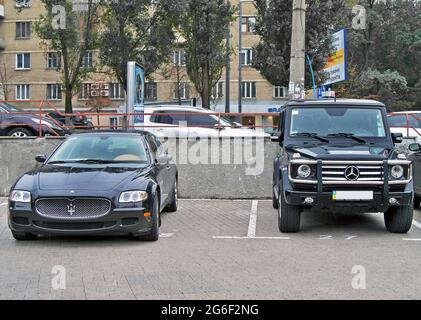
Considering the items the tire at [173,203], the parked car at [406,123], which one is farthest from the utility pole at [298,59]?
the tire at [173,203]

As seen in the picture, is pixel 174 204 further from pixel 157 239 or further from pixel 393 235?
pixel 393 235

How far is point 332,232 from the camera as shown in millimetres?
8547

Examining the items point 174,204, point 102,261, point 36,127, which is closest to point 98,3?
point 36,127

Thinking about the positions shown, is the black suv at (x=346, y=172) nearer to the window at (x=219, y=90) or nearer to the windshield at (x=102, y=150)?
the windshield at (x=102, y=150)

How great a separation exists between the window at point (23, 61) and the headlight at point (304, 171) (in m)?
48.9

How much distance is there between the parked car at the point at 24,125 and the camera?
14531 millimetres

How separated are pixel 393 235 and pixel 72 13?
2366cm

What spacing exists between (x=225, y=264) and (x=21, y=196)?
9.69 feet

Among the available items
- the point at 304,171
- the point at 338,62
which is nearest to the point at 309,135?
the point at 304,171

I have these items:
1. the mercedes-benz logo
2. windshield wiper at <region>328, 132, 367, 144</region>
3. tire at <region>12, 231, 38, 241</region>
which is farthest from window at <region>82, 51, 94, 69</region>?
the mercedes-benz logo

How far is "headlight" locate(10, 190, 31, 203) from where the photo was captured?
284 inches

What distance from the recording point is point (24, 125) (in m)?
15.0

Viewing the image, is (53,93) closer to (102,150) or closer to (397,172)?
(102,150)

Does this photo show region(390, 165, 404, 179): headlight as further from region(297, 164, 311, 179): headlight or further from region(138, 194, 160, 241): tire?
region(138, 194, 160, 241): tire
